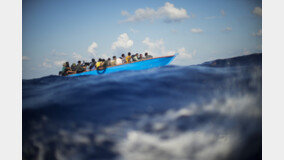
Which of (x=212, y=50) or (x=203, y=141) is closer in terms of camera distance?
(x=203, y=141)

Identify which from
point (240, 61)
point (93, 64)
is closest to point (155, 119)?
point (240, 61)

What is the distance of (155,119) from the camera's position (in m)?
2.98

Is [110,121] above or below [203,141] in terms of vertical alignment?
above

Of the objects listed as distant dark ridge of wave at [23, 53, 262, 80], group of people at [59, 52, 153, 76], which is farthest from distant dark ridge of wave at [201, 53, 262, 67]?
group of people at [59, 52, 153, 76]

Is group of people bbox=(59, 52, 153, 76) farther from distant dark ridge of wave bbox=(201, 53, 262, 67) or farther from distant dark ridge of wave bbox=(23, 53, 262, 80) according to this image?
distant dark ridge of wave bbox=(201, 53, 262, 67)

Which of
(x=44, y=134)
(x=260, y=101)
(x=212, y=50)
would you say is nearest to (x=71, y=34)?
(x=44, y=134)

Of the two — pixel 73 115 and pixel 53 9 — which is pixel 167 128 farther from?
pixel 53 9

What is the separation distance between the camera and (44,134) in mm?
3236

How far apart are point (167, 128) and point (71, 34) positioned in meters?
3.32

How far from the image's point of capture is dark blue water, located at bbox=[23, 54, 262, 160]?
295 centimetres

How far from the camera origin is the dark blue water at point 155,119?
2945 millimetres

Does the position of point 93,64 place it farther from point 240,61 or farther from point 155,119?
point 240,61

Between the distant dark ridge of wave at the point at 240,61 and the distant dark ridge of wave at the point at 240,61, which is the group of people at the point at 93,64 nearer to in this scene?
the distant dark ridge of wave at the point at 240,61

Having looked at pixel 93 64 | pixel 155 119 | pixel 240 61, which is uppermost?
pixel 93 64
